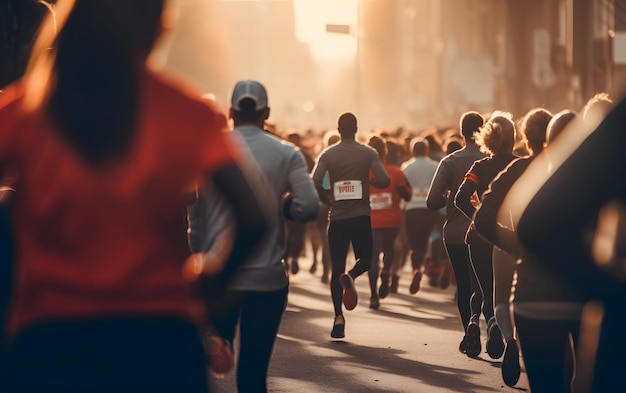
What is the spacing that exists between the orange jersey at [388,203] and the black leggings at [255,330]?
9.29 m

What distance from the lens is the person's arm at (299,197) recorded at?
6.70 m

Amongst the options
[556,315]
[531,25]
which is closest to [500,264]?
[556,315]

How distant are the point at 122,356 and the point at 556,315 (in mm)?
2256

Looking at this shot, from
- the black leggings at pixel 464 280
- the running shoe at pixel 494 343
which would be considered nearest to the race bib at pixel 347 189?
the black leggings at pixel 464 280

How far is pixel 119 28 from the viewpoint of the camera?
10.7ft

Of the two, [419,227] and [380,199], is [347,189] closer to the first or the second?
[380,199]

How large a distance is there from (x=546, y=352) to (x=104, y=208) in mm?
2339

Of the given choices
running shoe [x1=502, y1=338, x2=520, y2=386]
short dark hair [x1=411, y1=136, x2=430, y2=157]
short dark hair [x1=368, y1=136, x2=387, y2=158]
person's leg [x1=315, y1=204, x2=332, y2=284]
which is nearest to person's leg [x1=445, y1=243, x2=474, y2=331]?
running shoe [x1=502, y1=338, x2=520, y2=386]

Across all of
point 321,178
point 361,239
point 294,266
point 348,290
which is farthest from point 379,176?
point 294,266

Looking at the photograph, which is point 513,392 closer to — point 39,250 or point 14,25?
point 39,250

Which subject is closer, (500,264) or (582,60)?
(500,264)

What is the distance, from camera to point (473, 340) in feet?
37.9

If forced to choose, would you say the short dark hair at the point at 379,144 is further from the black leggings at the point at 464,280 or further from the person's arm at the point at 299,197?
the person's arm at the point at 299,197

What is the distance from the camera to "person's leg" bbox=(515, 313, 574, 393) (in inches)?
201
